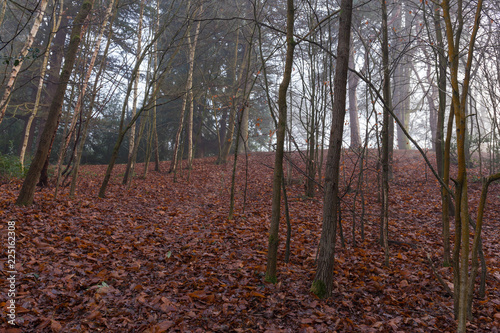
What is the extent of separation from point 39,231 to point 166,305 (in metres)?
2.88

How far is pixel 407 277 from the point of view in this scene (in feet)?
12.7

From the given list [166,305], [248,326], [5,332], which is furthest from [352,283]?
[5,332]

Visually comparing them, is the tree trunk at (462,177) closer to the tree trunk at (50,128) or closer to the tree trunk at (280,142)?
the tree trunk at (280,142)

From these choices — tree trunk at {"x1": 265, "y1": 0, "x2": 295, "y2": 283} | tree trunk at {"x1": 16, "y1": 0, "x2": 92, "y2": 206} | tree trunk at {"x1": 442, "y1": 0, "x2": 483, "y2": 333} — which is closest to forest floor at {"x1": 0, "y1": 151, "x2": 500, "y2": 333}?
tree trunk at {"x1": 16, "y1": 0, "x2": 92, "y2": 206}

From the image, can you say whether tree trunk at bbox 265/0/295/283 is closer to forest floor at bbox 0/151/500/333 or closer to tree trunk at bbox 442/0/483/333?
forest floor at bbox 0/151/500/333

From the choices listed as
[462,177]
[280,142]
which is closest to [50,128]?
[280,142]

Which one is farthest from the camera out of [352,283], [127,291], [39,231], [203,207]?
[203,207]

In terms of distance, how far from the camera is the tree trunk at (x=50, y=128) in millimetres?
5570

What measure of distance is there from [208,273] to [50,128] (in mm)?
4663

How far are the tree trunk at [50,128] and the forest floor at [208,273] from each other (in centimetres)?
30

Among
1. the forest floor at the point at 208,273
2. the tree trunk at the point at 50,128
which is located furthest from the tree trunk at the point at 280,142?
the tree trunk at the point at 50,128

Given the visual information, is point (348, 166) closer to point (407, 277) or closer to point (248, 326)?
point (407, 277)

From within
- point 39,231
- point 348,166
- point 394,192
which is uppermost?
point 348,166

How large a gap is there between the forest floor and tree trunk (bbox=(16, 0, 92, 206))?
0.98ft
